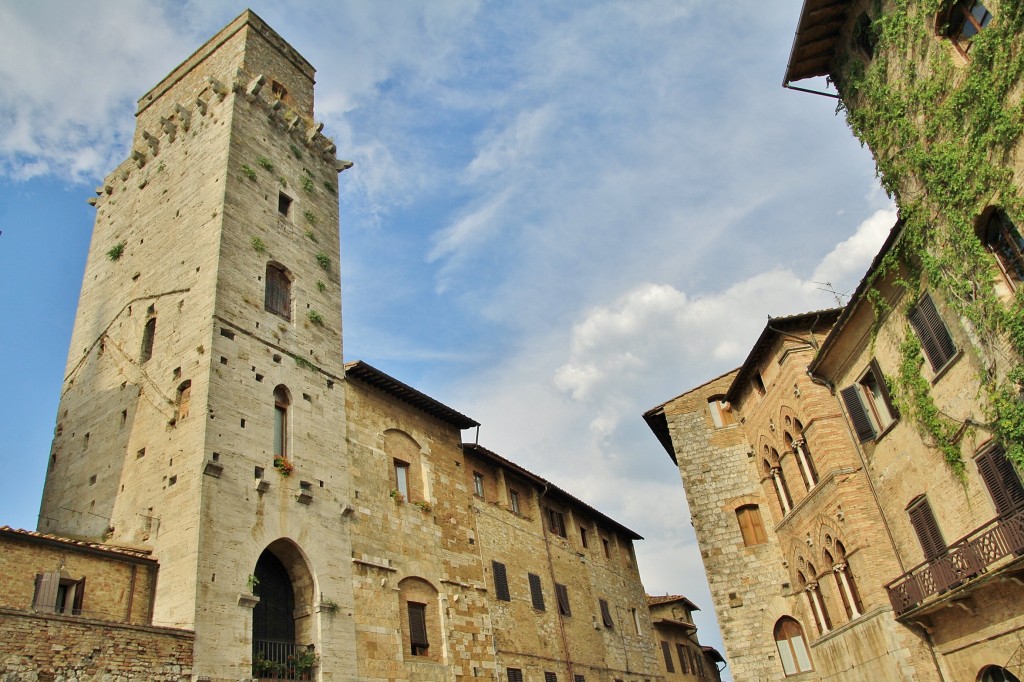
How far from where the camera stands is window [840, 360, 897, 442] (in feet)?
56.1

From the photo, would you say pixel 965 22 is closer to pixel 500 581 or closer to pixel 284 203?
pixel 284 203

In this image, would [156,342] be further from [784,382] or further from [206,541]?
[784,382]

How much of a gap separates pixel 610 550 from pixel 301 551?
1913 centimetres

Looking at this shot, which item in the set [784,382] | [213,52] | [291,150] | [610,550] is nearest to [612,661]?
[610,550]

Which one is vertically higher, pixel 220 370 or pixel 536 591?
pixel 220 370

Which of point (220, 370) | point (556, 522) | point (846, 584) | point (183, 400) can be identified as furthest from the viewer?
point (556, 522)

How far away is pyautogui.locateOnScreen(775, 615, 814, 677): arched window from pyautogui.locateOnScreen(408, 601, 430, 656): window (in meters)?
11.5

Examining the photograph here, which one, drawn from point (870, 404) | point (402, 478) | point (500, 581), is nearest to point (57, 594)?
point (402, 478)

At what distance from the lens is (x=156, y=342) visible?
58.0 feet

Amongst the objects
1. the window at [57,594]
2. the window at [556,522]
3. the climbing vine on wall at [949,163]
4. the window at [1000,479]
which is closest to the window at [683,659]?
the window at [556,522]

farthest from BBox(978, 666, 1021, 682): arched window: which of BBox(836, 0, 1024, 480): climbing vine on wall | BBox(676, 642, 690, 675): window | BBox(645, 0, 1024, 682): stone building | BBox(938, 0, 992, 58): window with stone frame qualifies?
BBox(676, 642, 690, 675): window

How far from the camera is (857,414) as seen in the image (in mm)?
18297

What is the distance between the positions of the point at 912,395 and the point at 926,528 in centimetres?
284

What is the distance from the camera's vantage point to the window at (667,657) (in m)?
32.0
